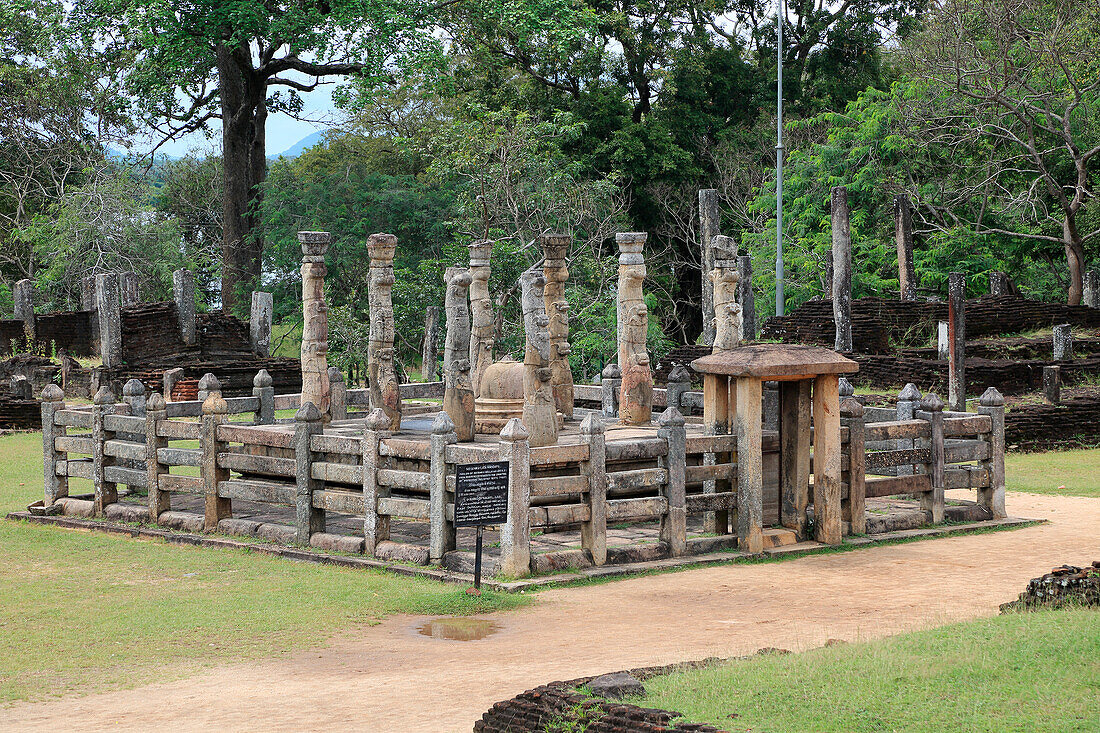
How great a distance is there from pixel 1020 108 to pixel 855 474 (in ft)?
71.0

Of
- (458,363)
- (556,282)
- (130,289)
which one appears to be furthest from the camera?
(130,289)

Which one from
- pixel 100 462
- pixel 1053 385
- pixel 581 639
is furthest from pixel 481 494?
pixel 1053 385

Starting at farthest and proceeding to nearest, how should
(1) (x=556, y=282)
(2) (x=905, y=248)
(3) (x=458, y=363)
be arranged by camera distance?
(2) (x=905, y=248), (1) (x=556, y=282), (3) (x=458, y=363)

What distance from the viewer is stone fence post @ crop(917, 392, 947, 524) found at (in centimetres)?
1300

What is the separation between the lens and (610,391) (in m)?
17.0

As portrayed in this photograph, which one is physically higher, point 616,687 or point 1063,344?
point 1063,344

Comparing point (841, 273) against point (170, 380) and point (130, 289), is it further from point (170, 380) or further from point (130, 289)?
point (130, 289)

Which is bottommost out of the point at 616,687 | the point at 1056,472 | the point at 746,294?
the point at 1056,472

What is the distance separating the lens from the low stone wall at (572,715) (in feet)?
18.9

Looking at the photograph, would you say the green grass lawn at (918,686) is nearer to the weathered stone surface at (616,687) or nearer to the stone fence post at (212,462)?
the weathered stone surface at (616,687)

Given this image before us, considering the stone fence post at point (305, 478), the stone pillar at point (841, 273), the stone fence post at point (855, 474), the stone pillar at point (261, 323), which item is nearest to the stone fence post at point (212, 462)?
the stone fence post at point (305, 478)

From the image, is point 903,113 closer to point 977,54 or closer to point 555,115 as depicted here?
point 977,54

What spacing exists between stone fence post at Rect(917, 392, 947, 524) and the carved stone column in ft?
23.4

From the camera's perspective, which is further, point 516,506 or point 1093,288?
point 1093,288
